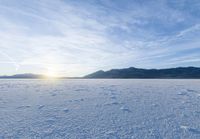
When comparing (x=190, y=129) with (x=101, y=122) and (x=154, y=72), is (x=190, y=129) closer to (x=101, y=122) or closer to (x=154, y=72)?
(x=101, y=122)

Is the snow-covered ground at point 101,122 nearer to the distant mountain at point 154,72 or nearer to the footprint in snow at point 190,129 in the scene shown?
the footprint in snow at point 190,129

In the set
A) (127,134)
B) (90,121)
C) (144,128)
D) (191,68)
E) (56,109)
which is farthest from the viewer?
(191,68)

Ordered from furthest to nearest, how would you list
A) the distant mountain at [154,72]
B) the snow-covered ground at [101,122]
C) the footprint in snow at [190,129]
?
the distant mountain at [154,72] → the footprint in snow at [190,129] → the snow-covered ground at [101,122]

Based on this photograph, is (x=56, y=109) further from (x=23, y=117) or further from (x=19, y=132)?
(x=19, y=132)

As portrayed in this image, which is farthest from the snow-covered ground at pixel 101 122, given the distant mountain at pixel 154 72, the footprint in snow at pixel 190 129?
the distant mountain at pixel 154 72

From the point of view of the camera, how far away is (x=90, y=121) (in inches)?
180

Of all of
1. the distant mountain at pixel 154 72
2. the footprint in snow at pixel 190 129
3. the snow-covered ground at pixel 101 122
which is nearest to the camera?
the snow-covered ground at pixel 101 122

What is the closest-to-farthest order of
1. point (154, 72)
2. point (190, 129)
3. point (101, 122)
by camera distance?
point (190, 129)
point (101, 122)
point (154, 72)

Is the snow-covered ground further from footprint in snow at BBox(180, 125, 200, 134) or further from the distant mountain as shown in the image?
the distant mountain

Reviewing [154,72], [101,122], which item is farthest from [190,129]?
[154,72]

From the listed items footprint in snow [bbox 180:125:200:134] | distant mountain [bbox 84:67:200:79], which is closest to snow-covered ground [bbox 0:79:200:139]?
footprint in snow [bbox 180:125:200:134]

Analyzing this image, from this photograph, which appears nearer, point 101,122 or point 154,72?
point 101,122

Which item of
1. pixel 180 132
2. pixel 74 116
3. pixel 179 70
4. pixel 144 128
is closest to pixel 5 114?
pixel 74 116

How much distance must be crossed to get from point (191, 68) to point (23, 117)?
12869 centimetres
